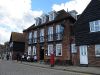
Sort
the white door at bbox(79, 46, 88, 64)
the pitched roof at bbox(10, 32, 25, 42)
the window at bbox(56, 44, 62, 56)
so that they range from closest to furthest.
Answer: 1. the white door at bbox(79, 46, 88, 64)
2. the window at bbox(56, 44, 62, 56)
3. the pitched roof at bbox(10, 32, 25, 42)

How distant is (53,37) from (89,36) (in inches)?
424

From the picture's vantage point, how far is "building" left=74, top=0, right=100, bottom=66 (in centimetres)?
2762

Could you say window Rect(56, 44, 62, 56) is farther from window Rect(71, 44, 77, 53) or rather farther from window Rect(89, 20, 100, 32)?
window Rect(89, 20, 100, 32)

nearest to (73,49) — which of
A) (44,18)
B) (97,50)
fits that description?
(97,50)

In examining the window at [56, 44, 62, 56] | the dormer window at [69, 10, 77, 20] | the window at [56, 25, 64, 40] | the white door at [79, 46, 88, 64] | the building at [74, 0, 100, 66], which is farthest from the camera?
the dormer window at [69, 10, 77, 20]

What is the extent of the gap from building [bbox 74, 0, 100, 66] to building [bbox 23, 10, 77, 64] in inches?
117

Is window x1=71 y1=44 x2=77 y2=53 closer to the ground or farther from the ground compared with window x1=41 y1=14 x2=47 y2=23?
closer to the ground

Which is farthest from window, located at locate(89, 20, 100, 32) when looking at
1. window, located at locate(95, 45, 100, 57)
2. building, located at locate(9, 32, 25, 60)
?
building, located at locate(9, 32, 25, 60)

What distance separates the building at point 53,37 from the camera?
34906 millimetres

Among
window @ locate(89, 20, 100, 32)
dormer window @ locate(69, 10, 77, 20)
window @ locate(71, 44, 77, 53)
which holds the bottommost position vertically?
window @ locate(71, 44, 77, 53)

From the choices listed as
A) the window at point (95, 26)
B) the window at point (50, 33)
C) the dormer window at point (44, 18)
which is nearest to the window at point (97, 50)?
the window at point (95, 26)

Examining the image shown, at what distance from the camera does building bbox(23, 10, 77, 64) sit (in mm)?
34906

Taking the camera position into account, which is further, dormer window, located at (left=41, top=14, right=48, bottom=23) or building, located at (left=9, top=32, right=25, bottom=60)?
building, located at (left=9, top=32, right=25, bottom=60)

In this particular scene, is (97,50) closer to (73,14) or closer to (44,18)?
(73,14)
